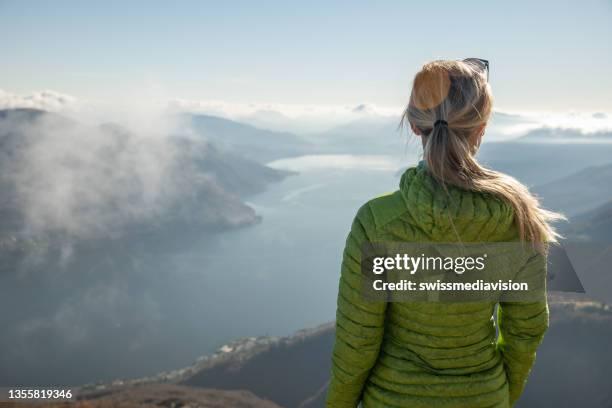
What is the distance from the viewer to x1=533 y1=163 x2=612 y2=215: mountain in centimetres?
12397

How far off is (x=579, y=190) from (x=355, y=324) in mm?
157873

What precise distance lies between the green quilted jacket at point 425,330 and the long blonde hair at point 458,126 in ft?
0.13

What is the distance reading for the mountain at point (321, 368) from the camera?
Result: 2919 cm

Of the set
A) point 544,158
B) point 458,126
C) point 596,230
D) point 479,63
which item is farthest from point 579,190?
point 458,126

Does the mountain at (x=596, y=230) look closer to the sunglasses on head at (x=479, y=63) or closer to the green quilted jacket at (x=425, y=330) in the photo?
the green quilted jacket at (x=425, y=330)

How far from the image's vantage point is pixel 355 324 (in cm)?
170

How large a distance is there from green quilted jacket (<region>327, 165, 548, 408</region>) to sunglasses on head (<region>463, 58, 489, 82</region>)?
0.41 metres

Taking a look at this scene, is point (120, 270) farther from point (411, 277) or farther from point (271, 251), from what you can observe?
point (411, 277)

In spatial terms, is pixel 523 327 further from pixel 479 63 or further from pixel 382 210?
pixel 479 63

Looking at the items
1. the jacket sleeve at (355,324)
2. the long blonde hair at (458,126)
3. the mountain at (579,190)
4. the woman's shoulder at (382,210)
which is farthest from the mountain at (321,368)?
the mountain at (579,190)

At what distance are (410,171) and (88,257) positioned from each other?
104 m

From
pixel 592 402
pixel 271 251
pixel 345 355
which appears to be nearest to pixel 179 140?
pixel 271 251

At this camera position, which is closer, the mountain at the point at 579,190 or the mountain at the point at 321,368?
the mountain at the point at 321,368

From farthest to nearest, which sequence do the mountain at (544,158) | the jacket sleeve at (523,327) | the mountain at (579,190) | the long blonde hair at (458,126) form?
the mountain at (544,158)
the mountain at (579,190)
the jacket sleeve at (523,327)
the long blonde hair at (458,126)
